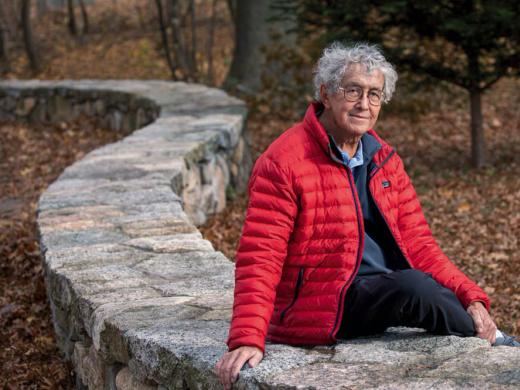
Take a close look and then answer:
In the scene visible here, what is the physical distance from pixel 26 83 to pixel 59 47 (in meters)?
9.06

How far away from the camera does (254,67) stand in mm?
14477

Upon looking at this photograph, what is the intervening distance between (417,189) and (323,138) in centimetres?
630

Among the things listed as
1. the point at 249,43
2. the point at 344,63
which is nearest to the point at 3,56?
the point at 249,43

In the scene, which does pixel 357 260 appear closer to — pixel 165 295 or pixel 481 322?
pixel 481 322

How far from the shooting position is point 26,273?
20.0 feet

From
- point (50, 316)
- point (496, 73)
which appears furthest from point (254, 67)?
point (50, 316)

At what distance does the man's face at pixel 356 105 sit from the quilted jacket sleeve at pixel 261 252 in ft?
0.99

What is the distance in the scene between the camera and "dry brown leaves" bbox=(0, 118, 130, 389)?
15.5 ft

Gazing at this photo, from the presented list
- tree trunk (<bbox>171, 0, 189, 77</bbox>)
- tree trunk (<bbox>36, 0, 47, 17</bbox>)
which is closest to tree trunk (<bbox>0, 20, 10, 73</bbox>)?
tree trunk (<bbox>171, 0, 189, 77</bbox>)

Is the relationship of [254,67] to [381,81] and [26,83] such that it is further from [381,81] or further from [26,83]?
[381,81]

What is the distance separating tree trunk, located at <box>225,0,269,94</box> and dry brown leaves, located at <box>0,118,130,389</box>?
392 cm

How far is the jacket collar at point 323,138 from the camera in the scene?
308 cm

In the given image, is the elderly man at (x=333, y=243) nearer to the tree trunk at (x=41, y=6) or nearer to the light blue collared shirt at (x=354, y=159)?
the light blue collared shirt at (x=354, y=159)

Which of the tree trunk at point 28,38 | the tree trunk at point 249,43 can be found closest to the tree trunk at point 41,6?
the tree trunk at point 28,38
